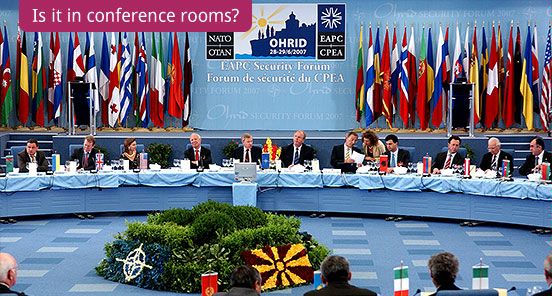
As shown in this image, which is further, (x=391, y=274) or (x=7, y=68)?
(x=7, y=68)

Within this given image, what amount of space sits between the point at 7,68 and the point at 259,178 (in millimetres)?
8595

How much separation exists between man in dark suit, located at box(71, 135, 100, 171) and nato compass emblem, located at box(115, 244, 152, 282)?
508 cm

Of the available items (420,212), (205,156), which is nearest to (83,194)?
(205,156)

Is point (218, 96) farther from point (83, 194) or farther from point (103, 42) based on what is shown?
point (83, 194)

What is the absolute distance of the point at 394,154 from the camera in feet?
51.4

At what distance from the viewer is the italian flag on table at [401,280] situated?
734cm

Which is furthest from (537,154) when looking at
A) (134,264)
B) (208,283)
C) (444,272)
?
(444,272)

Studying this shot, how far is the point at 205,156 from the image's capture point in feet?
53.0

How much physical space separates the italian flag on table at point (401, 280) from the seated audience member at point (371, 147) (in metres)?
8.43

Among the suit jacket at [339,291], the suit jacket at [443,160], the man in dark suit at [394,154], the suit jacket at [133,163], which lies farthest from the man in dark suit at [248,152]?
the suit jacket at [339,291]

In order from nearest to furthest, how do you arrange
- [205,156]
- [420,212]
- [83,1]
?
[83,1]
[420,212]
[205,156]

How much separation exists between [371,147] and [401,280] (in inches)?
347

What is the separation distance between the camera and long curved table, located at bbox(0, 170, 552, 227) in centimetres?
1450

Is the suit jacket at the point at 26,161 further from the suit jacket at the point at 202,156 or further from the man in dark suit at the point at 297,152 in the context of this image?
the man in dark suit at the point at 297,152
